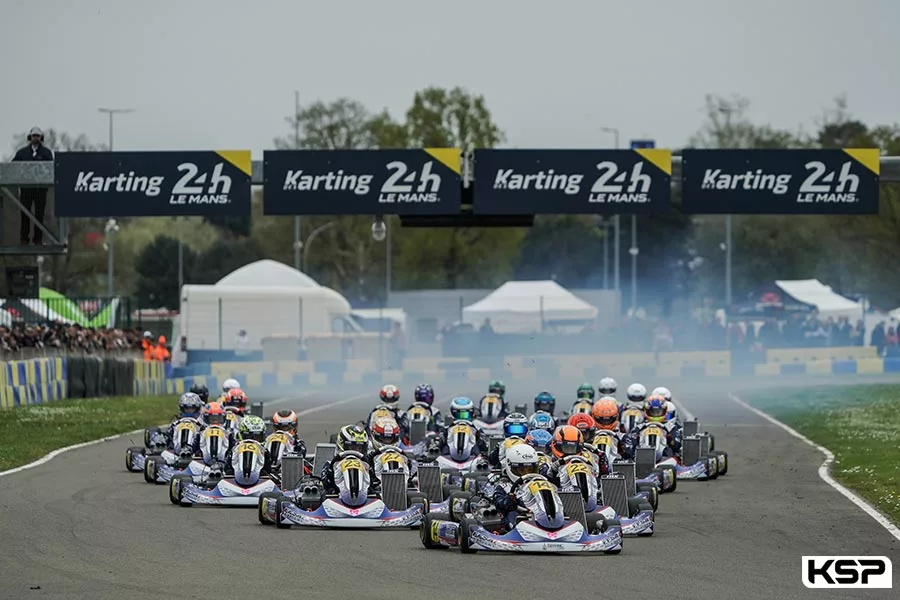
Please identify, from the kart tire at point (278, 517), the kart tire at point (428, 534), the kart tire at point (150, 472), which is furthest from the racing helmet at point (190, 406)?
the kart tire at point (428, 534)

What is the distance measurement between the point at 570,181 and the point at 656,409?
4576mm

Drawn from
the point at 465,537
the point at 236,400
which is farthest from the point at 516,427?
the point at 236,400

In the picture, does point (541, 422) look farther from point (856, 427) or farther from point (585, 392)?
point (856, 427)

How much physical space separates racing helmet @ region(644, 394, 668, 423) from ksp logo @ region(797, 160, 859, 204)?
5267mm

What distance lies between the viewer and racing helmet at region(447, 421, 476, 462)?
19.5m

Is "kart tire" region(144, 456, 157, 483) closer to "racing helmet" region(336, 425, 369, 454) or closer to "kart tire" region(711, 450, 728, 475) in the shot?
"racing helmet" region(336, 425, 369, 454)

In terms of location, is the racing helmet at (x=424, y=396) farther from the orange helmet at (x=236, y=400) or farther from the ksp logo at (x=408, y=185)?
the orange helmet at (x=236, y=400)

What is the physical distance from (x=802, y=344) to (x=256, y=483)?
38646 mm

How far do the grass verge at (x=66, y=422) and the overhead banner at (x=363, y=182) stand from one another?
4.71 metres

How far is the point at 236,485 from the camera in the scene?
53.7 feet

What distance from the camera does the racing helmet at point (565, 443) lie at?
47.4 ft

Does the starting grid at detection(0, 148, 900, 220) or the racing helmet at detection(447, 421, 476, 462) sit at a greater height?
the starting grid at detection(0, 148, 900, 220)

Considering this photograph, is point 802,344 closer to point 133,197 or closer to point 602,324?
point 602,324

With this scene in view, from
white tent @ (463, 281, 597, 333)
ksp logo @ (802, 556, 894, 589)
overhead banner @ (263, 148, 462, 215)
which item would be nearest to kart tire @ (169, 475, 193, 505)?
ksp logo @ (802, 556, 894, 589)
